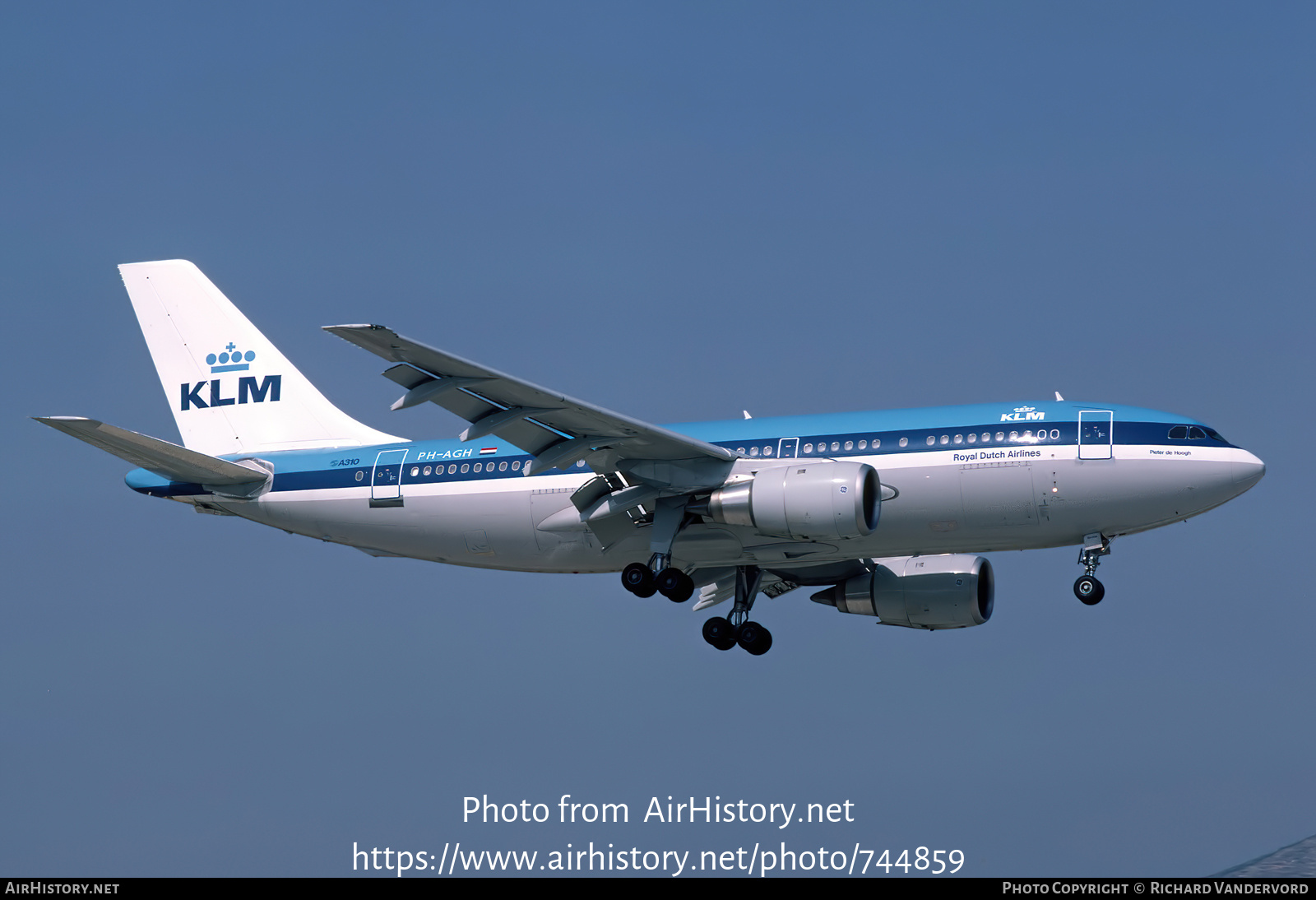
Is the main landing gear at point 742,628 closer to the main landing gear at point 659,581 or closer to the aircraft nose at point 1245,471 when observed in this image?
the main landing gear at point 659,581

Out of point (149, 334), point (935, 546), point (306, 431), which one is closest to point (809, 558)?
point (935, 546)

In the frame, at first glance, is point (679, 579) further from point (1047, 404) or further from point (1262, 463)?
point (1262, 463)

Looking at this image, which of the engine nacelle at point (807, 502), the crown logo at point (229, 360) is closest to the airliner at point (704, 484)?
the engine nacelle at point (807, 502)

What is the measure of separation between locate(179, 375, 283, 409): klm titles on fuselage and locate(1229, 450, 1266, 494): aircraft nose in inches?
948

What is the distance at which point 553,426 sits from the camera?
35.1 meters

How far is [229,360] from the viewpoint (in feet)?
145

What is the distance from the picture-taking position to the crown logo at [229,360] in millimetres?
43875

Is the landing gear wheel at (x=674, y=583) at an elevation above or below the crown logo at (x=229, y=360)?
below

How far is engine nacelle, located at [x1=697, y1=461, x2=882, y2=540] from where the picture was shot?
3394 cm

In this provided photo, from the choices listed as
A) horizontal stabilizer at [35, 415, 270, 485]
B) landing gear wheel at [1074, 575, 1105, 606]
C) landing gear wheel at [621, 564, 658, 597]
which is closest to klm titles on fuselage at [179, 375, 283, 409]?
horizontal stabilizer at [35, 415, 270, 485]

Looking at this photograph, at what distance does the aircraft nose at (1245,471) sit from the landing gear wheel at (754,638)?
11.9 meters
